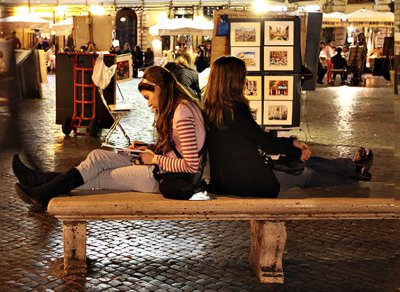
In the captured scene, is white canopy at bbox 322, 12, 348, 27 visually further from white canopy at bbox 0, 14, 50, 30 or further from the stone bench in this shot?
the stone bench

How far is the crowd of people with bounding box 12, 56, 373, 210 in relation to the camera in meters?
5.28

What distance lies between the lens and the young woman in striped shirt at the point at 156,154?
5.30m

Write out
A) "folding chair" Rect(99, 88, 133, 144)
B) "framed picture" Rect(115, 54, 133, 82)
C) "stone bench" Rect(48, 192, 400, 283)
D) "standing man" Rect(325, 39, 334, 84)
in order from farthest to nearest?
"standing man" Rect(325, 39, 334, 84) → "framed picture" Rect(115, 54, 133, 82) → "folding chair" Rect(99, 88, 133, 144) → "stone bench" Rect(48, 192, 400, 283)

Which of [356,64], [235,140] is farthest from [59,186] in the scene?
[356,64]

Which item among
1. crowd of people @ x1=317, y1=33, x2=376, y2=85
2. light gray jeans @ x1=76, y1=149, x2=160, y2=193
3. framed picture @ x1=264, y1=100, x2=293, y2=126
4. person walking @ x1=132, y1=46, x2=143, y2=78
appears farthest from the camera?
person walking @ x1=132, y1=46, x2=143, y2=78

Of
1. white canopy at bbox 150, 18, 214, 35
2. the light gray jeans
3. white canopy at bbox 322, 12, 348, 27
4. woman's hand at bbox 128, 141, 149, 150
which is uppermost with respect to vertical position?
white canopy at bbox 322, 12, 348, 27

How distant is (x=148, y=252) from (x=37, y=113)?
10285 mm

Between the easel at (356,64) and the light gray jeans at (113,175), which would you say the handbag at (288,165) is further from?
the easel at (356,64)

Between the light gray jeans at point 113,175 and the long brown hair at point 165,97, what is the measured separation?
A: 0.23m

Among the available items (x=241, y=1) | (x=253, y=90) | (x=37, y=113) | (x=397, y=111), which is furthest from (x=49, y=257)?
(x=241, y=1)

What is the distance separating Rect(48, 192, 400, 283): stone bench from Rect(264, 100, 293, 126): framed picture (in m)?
4.82

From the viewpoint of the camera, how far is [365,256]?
19.1 feet

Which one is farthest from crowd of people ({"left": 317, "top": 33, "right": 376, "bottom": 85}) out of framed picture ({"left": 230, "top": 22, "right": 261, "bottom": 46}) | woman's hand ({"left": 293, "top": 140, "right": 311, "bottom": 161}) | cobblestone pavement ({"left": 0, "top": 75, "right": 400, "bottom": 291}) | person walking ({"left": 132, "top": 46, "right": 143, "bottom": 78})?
woman's hand ({"left": 293, "top": 140, "right": 311, "bottom": 161})

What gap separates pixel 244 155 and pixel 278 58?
4703mm
